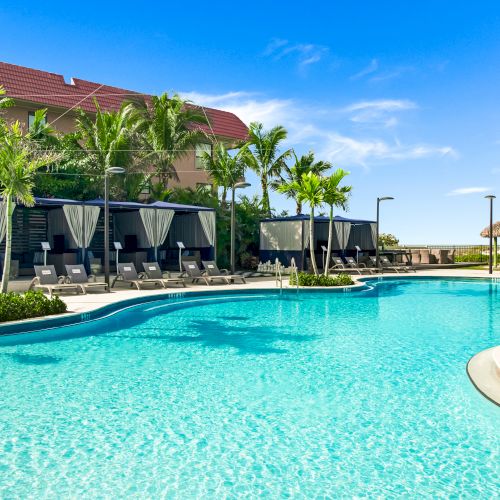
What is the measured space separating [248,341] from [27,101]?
18492 mm

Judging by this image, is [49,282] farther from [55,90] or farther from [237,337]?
[55,90]

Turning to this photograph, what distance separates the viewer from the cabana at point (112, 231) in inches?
613

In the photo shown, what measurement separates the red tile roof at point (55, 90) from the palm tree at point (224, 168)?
1.66 meters

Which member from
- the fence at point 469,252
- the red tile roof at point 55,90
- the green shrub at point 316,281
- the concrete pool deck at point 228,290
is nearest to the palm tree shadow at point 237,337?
the concrete pool deck at point 228,290

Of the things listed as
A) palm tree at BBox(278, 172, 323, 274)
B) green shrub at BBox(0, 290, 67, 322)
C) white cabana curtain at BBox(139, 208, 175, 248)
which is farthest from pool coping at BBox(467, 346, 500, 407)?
white cabana curtain at BBox(139, 208, 175, 248)

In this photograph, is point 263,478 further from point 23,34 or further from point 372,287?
point 23,34

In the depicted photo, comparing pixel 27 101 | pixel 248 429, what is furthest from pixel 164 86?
pixel 248 429

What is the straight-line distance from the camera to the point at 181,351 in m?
7.85

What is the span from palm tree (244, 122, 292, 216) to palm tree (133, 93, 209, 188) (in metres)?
4.56

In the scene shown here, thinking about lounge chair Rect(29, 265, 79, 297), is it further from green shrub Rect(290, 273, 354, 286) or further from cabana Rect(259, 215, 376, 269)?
cabana Rect(259, 215, 376, 269)

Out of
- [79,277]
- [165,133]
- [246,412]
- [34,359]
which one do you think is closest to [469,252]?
[165,133]

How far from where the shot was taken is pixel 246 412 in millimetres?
5164

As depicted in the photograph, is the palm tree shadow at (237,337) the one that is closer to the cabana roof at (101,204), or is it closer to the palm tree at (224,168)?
the cabana roof at (101,204)

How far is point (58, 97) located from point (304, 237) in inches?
511
